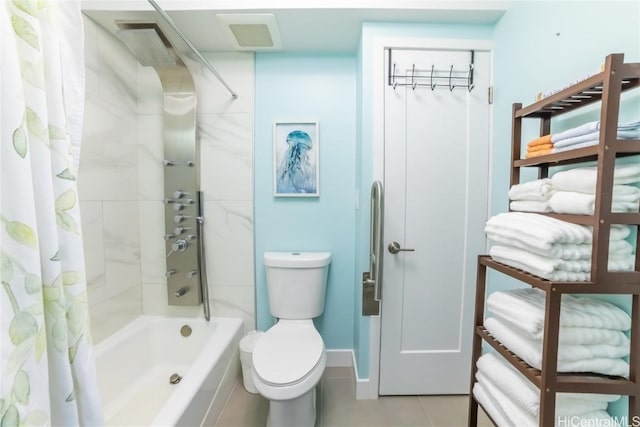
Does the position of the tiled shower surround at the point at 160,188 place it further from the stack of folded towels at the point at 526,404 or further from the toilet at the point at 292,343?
the stack of folded towels at the point at 526,404

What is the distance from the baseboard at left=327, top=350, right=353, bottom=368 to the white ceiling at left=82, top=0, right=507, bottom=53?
2.04m

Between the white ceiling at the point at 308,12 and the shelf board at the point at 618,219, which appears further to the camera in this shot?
the white ceiling at the point at 308,12

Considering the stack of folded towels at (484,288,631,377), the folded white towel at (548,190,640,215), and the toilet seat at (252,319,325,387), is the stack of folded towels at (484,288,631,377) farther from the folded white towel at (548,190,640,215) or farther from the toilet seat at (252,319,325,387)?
the toilet seat at (252,319,325,387)

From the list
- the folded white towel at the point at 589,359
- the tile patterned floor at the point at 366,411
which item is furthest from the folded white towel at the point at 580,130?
the tile patterned floor at the point at 366,411

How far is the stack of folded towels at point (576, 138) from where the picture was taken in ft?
2.37

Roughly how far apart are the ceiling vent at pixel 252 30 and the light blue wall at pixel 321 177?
0.37 ft

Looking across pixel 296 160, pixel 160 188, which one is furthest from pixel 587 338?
pixel 160 188

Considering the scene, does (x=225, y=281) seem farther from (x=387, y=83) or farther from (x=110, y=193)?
(x=387, y=83)

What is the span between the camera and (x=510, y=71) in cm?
135

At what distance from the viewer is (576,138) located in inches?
31.8

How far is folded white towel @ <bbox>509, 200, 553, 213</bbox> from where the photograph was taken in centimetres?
90

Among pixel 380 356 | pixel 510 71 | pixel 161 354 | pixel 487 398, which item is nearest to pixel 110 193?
pixel 161 354

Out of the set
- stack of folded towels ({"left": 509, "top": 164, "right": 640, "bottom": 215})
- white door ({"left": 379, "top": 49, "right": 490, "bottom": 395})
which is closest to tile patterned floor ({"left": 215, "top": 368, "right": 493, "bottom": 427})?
white door ({"left": 379, "top": 49, "right": 490, "bottom": 395})

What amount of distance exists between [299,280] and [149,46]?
60.6 inches
